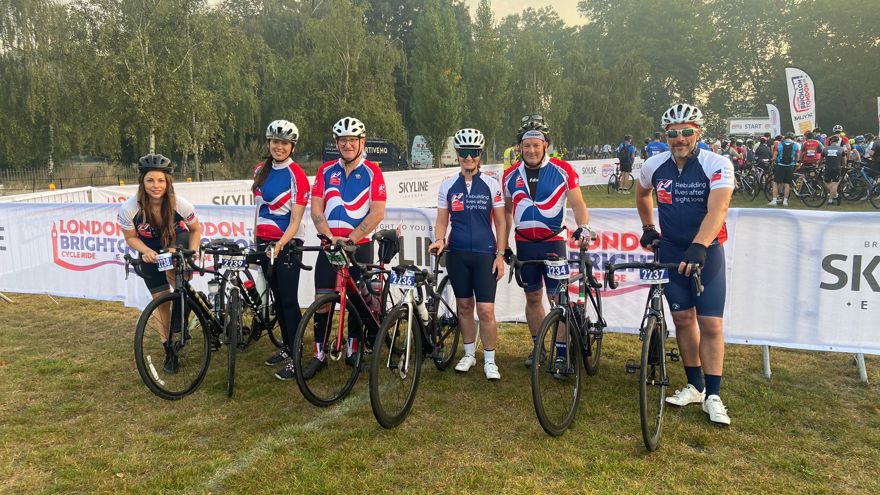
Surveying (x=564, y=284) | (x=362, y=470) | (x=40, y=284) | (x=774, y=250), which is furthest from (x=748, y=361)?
(x=40, y=284)

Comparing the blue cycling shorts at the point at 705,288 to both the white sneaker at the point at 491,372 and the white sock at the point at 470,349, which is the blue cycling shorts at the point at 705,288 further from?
the white sock at the point at 470,349

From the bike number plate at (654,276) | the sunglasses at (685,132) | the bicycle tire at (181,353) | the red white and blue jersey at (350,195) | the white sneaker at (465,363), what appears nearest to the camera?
the bike number plate at (654,276)

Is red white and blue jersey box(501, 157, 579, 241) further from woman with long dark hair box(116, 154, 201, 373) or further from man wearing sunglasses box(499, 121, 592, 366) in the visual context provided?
woman with long dark hair box(116, 154, 201, 373)

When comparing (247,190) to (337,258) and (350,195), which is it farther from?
(337,258)

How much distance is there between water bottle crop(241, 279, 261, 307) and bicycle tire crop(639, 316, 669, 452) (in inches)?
133

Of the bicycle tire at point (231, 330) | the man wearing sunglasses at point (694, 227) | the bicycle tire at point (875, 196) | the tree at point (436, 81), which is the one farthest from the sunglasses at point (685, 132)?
the tree at point (436, 81)

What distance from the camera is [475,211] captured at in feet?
14.9

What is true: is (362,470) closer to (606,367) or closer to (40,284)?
(606,367)

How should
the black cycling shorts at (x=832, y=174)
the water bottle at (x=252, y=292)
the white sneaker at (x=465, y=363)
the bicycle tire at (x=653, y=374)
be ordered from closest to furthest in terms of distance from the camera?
1. the bicycle tire at (x=653, y=374)
2. the white sneaker at (x=465, y=363)
3. the water bottle at (x=252, y=292)
4. the black cycling shorts at (x=832, y=174)

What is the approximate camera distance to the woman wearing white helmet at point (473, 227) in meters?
4.53

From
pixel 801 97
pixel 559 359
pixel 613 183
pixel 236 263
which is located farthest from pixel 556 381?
pixel 801 97

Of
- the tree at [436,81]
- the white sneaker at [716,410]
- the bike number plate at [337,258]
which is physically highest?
the tree at [436,81]

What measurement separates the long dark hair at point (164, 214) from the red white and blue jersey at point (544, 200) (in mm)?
2839

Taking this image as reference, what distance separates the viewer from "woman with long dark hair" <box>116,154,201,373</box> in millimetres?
4531
